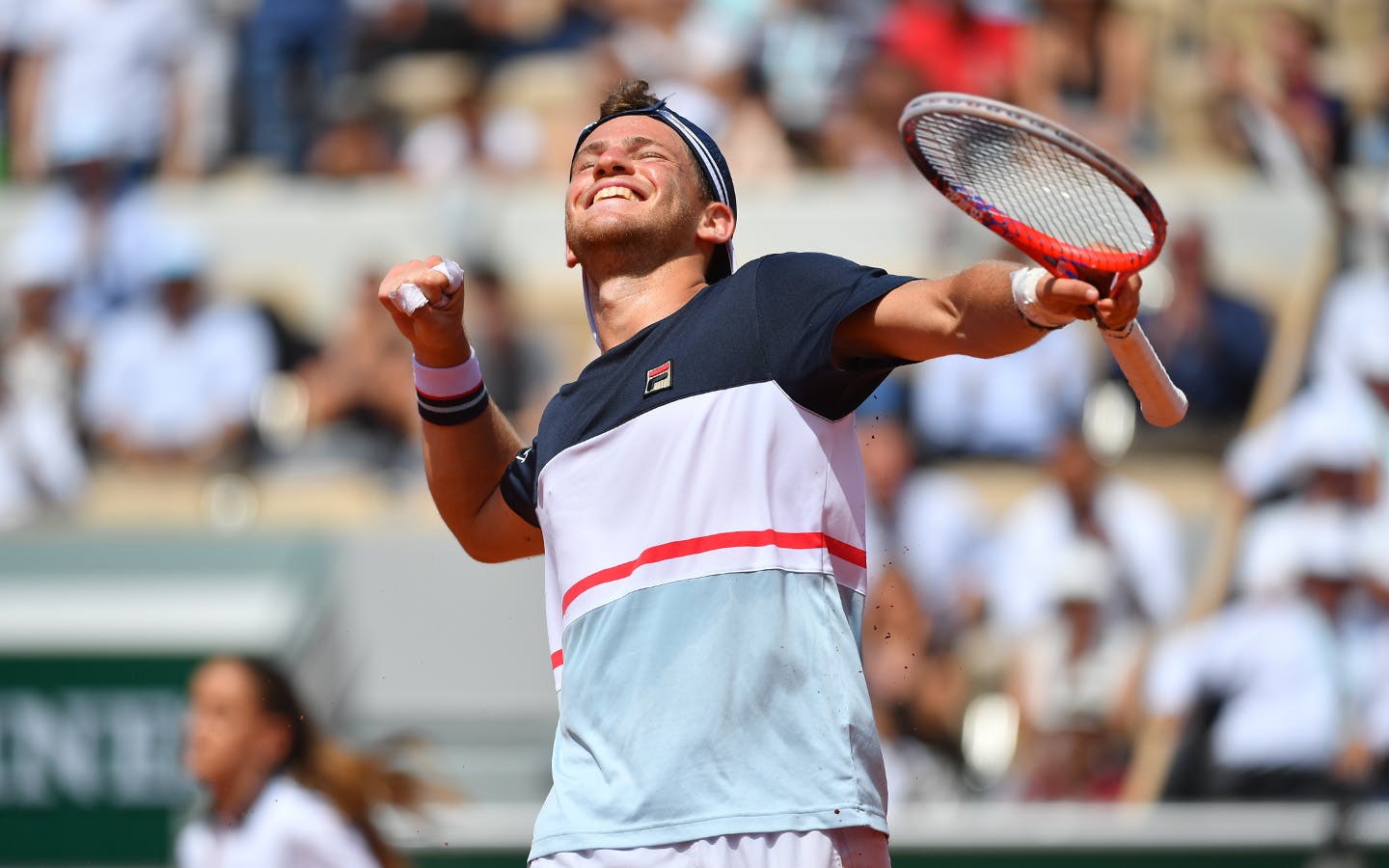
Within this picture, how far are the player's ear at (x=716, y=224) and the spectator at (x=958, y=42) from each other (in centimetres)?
694

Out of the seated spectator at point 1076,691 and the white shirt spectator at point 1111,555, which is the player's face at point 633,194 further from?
the white shirt spectator at point 1111,555

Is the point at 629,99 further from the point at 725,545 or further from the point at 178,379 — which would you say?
the point at 178,379

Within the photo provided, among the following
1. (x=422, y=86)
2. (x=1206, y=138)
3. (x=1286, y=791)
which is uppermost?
(x=422, y=86)

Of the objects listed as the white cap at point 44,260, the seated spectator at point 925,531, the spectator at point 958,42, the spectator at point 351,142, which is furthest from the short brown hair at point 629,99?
the spectator at point 351,142

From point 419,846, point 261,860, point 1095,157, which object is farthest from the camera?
point 419,846

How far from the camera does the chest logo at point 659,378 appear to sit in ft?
11.6

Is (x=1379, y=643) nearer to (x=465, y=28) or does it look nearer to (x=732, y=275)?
(x=732, y=275)

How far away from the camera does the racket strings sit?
3314mm

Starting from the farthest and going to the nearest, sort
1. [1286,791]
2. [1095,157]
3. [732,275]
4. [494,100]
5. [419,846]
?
[494,100] < [1286,791] < [419,846] < [732,275] < [1095,157]

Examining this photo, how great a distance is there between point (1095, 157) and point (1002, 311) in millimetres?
270

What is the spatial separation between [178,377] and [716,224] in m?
6.98

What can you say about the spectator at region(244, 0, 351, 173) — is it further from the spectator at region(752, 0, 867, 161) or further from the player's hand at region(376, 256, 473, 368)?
the player's hand at region(376, 256, 473, 368)

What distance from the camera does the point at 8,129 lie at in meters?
12.7

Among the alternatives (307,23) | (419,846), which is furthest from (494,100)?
(419,846)
